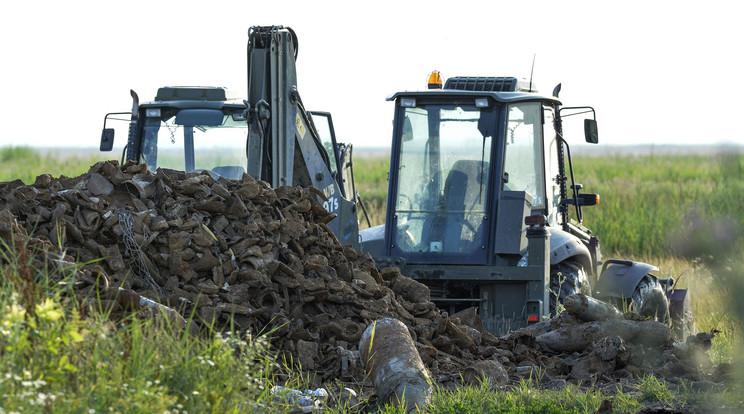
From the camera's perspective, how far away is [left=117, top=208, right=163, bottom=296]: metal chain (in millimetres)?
6793

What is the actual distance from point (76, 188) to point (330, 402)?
314 centimetres

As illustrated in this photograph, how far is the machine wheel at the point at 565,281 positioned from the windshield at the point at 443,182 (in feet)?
2.64

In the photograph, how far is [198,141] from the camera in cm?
1022

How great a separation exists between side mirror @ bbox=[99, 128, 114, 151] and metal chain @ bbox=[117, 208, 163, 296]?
3566 mm

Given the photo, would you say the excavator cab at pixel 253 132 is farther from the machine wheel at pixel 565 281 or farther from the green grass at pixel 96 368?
the green grass at pixel 96 368

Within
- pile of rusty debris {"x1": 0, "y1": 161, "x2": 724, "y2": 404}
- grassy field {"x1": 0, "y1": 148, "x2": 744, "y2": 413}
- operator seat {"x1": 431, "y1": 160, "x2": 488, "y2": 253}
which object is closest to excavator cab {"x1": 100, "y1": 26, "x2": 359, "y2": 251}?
operator seat {"x1": 431, "y1": 160, "x2": 488, "y2": 253}

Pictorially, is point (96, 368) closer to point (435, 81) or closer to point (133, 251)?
point (133, 251)

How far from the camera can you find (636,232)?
16750 mm

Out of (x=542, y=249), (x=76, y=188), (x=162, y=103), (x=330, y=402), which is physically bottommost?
(x=330, y=402)

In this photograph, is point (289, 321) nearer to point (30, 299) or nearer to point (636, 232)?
point (30, 299)

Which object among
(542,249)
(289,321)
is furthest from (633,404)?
(542,249)

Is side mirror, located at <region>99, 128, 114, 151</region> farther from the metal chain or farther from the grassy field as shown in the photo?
the grassy field

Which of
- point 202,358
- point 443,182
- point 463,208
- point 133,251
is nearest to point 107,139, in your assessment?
point 133,251

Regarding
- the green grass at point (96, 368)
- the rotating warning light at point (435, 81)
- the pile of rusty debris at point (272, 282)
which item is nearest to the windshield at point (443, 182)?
the rotating warning light at point (435, 81)
